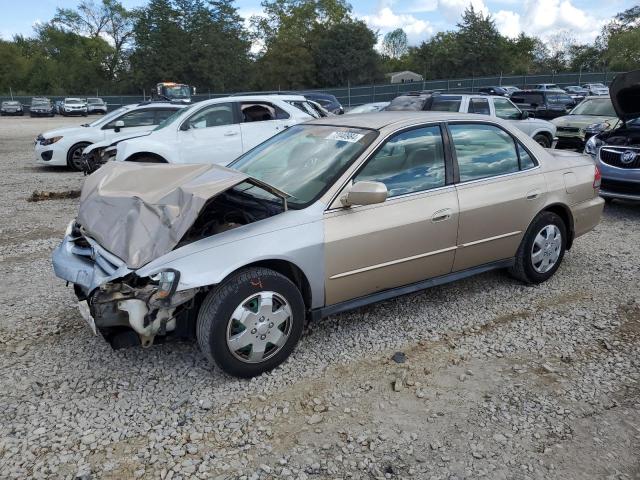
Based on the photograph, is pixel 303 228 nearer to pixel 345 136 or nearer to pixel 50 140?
pixel 345 136

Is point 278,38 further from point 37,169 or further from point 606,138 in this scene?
point 606,138

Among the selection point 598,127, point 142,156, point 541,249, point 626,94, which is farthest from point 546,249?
point 598,127

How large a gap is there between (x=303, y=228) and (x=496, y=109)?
9740mm

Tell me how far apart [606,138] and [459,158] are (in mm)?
5109

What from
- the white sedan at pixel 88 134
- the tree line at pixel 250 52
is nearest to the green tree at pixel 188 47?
the tree line at pixel 250 52

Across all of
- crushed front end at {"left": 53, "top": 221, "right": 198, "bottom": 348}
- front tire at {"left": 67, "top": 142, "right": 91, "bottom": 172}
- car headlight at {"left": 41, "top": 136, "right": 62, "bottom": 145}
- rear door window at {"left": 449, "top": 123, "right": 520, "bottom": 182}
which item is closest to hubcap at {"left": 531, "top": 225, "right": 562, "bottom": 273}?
rear door window at {"left": 449, "top": 123, "right": 520, "bottom": 182}

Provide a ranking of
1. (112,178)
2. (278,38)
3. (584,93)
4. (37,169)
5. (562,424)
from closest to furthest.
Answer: (562,424)
(112,178)
(37,169)
(584,93)
(278,38)

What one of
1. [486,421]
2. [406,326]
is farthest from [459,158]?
[486,421]

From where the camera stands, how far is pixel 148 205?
Answer: 342cm

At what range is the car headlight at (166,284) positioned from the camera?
2.96 metres

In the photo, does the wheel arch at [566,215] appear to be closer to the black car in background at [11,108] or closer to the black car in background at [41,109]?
the black car in background at [41,109]

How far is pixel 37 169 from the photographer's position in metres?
12.8

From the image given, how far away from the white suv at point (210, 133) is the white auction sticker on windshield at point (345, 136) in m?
4.89

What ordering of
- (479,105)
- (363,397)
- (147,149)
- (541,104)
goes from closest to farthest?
(363,397)
(147,149)
(479,105)
(541,104)
